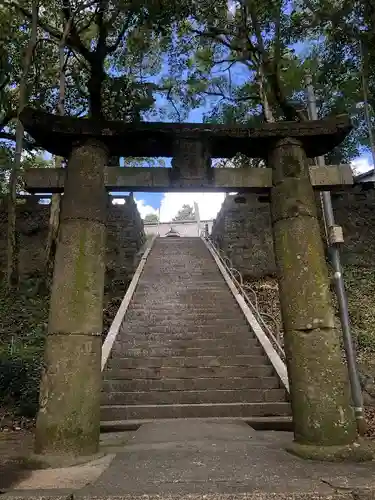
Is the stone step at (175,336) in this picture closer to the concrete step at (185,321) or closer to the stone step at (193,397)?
the concrete step at (185,321)

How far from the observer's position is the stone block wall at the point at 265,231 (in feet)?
51.4

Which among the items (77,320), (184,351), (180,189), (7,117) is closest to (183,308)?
(184,351)

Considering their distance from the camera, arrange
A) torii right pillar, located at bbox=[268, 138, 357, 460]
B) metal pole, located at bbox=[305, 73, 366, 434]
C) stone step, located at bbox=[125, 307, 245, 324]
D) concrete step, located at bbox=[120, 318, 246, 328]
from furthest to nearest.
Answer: stone step, located at bbox=[125, 307, 245, 324] → concrete step, located at bbox=[120, 318, 246, 328] → metal pole, located at bbox=[305, 73, 366, 434] → torii right pillar, located at bbox=[268, 138, 357, 460]

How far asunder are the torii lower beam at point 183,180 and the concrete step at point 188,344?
434 cm

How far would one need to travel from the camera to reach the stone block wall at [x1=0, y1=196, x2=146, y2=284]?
15.6 metres

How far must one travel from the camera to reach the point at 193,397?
23.1 feet

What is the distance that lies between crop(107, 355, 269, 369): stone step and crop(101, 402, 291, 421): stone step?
1.38m

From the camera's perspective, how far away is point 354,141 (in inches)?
663

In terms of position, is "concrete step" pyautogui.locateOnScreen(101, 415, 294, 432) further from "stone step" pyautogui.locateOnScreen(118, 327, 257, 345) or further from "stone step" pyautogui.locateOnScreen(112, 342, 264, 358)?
"stone step" pyautogui.locateOnScreen(118, 327, 257, 345)

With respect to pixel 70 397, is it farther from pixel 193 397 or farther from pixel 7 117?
pixel 7 117

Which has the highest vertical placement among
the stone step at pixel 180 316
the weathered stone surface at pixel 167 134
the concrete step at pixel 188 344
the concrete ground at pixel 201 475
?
the weathered stone surface at pixel 167 134

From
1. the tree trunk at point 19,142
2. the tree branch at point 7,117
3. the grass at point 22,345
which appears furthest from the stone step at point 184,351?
the tree branch at point 7,117

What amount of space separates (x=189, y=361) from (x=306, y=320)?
413cm

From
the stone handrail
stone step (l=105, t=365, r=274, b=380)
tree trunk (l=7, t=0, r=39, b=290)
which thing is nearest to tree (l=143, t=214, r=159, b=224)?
the stone handrail
